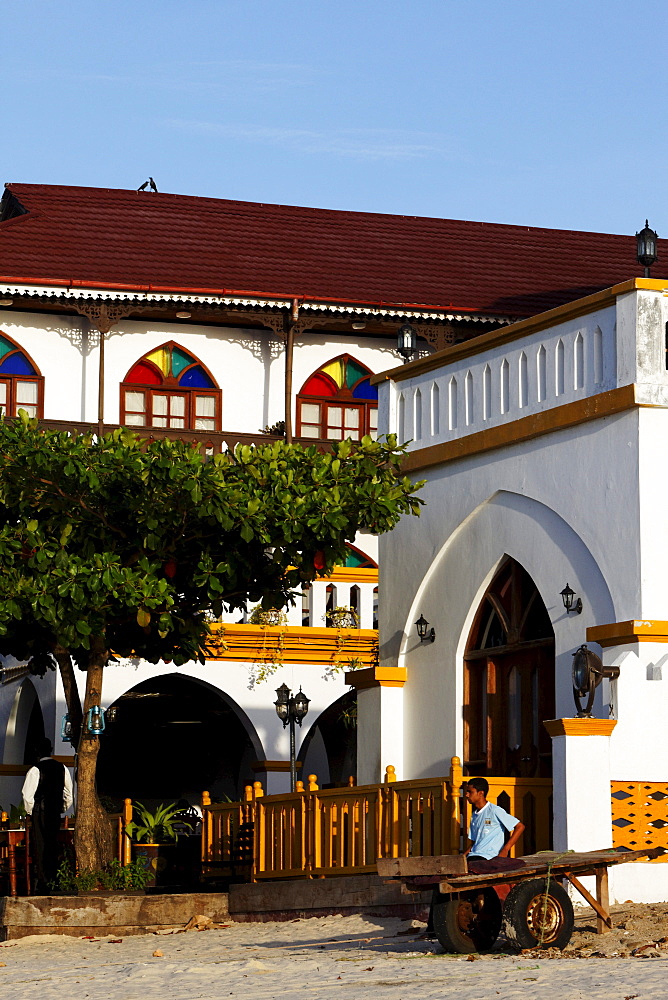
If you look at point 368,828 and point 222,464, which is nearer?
point 368,828

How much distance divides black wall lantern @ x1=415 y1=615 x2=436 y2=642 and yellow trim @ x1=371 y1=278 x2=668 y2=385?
2337 millimetres

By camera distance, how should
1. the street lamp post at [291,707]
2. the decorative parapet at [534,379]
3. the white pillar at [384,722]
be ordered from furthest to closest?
the street lamp post at [291,707] < the white pillar at [384,722] < the decorative parapet at [534,379]

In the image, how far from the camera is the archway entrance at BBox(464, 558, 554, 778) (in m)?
14.5

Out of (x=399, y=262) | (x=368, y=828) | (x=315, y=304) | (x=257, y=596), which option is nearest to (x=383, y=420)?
(x=257, y=596)

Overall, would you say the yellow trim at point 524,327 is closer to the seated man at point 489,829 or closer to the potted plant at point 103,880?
the seated man at point 489,829

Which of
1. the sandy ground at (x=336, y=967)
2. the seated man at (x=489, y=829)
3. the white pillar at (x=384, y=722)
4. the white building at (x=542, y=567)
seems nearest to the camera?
the sandy ground at (x=336, y=967)

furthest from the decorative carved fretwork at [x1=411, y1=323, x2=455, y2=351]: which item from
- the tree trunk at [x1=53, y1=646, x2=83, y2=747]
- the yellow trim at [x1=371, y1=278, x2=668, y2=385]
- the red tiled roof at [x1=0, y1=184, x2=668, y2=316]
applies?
the tree trunk at [x1=53, y1=646, x2=83, y2=747]

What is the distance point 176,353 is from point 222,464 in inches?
516

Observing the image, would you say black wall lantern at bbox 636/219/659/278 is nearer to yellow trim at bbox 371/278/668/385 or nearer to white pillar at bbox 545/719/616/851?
yellow trim at bbox 371/278/668/385

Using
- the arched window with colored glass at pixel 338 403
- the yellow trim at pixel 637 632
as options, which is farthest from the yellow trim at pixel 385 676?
the arched window with colored glass at pixel 338 403

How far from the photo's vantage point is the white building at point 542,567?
1265 cm

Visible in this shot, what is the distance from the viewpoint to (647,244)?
15.2 meters

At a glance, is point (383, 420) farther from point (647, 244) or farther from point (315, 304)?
point (315, 304)

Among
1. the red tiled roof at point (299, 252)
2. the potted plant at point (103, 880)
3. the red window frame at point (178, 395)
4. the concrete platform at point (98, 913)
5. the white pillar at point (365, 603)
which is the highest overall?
the red tiled roof at point (299, 252)
